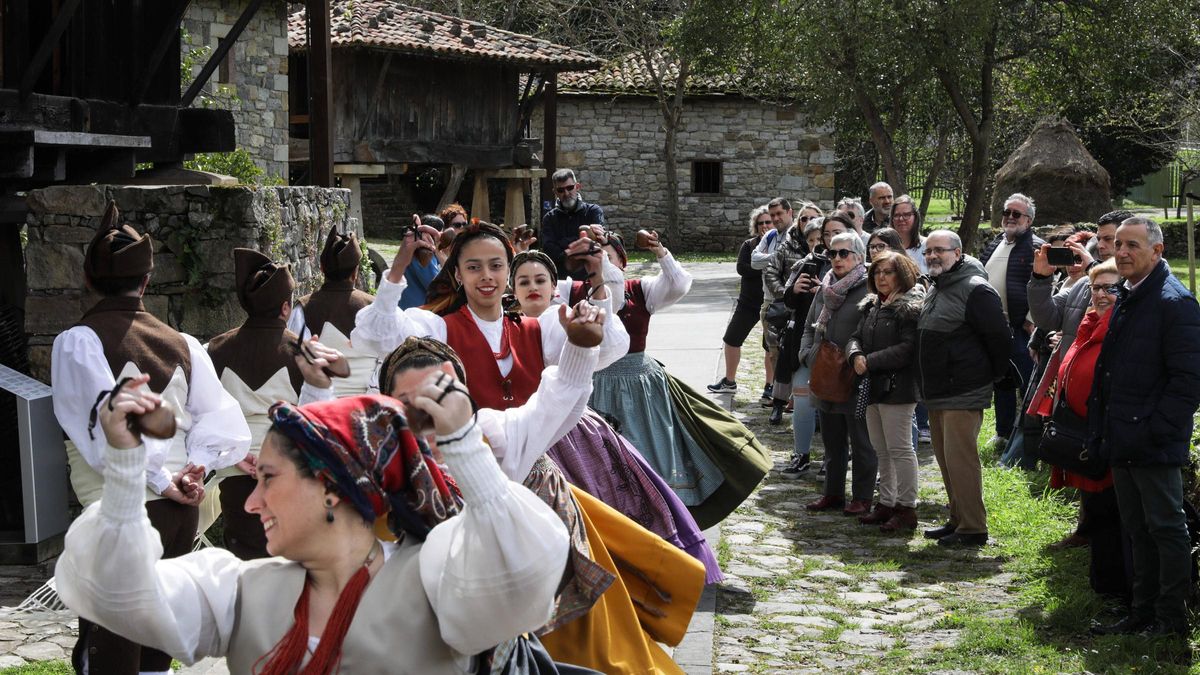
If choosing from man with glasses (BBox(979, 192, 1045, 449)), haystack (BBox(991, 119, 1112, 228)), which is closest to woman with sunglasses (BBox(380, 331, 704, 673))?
man with glasses (BBox(979, 192, 1045, 449))

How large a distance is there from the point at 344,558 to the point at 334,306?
3.72 m

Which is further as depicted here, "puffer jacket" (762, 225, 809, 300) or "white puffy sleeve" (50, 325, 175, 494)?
"puffer jacket" (762, 225, 809, 300)

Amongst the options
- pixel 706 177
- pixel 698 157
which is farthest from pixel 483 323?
pixel 706 177

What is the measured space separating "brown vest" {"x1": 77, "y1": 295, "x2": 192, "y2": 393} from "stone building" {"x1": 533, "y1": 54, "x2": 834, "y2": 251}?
26318mm

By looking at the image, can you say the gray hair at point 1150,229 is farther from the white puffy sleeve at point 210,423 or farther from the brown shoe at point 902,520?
the white puffy sleeve at point 210,423

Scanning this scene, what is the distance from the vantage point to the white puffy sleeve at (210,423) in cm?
452

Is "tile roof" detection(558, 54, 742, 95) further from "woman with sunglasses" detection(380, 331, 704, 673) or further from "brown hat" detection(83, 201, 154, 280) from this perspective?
"woman with sunglasses" detection(380, 331, 704, 673)

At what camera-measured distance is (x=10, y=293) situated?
8836 millimetres

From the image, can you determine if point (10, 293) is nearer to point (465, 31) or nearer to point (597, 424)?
point (597, 424)

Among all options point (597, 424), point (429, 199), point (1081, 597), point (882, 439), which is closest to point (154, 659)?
point (597, 424)

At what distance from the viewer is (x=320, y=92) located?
10.4 meters

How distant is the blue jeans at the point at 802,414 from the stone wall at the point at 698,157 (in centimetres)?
2142

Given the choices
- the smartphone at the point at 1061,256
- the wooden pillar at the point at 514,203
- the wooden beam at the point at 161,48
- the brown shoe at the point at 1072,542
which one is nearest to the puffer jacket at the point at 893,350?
the smartphone at the point at 1061,256

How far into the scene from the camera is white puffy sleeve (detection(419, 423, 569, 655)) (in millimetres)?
2180
